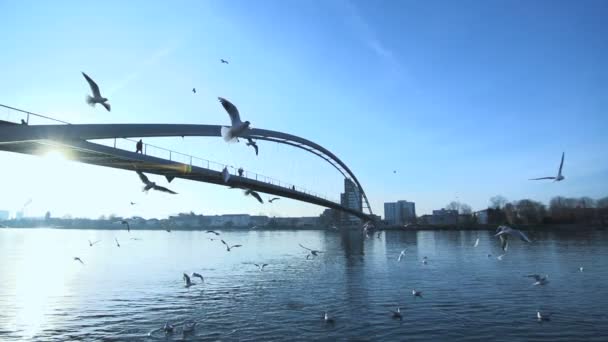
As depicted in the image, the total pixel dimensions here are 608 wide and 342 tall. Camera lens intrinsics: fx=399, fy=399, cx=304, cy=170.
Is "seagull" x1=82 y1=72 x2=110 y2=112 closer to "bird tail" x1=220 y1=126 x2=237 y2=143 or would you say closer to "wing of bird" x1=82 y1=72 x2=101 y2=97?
"wing of bird" x1=82 y1=72 x2=101 y2=97

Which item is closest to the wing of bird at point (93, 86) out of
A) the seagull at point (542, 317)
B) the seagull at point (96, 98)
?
the seagull at point (96, 98)

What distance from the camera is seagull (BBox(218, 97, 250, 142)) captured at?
8984 millimetres

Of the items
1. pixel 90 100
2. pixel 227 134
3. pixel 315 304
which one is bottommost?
pixel 315 304

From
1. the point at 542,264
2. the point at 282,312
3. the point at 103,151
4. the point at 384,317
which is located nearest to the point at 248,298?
the point at 282,312

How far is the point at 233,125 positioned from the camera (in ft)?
32.7

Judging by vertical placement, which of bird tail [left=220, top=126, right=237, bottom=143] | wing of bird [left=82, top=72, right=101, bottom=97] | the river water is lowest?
the river water

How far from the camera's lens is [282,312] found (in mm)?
13828

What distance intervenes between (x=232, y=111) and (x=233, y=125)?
27.4 inches

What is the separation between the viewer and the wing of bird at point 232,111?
28.6 feet

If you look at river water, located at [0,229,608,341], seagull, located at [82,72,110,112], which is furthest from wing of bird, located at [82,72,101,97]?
river water, located at [0,229,608,341]

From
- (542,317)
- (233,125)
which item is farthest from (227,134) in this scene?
(542,317)

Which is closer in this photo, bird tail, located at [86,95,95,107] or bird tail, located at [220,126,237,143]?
bird tail, located at [220,126,237,143]

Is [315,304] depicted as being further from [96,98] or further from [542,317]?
[96,98]

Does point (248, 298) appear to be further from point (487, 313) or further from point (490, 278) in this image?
point (490, 278)
